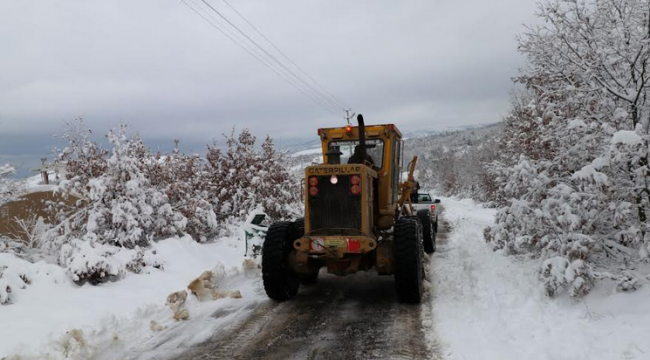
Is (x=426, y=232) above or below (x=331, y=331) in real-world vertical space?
above

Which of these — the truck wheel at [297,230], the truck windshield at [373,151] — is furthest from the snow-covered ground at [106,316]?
the truck windshield at [373,151]

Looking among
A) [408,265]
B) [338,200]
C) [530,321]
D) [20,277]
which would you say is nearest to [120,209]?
[20,277]

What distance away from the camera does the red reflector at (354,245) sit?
6.17 m

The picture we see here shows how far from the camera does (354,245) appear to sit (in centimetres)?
618

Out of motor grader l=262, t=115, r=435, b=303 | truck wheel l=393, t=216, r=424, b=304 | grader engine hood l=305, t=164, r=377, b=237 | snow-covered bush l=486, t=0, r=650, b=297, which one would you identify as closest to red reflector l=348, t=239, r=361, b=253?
motor grader l=262, t=115, r=435, b=303

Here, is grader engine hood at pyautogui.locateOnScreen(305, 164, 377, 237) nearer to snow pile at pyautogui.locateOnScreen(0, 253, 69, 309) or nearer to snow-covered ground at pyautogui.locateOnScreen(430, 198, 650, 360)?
snow-covered ground at pyautogui.locateOnScreen(430, 198, 650, 360)

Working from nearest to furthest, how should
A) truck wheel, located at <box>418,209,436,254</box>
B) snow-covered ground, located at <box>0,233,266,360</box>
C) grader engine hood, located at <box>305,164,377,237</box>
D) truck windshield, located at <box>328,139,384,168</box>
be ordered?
snow-covered ground, located at <box>0,233,266,360</box> < grader engine hood, located at <box>305,164,377,237</box> < truck windshield, located at <box>328,139,384,168</box> < truck wheel, located at <box>418,209,436,254</box>

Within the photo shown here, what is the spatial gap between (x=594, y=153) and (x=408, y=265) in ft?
9.55

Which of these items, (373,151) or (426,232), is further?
(426,232)

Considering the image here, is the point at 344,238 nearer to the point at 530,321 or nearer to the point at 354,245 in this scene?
the point at 354,245

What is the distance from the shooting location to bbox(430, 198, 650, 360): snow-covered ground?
4059 mm

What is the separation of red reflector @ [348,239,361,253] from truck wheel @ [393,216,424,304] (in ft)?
1.78

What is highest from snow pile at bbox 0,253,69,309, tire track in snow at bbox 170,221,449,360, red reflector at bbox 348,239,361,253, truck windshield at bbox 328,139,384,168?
truck windshield at bbox 328,139,384,168

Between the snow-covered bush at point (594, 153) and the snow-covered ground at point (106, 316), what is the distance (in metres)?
4.49
